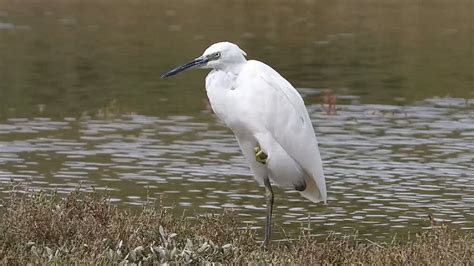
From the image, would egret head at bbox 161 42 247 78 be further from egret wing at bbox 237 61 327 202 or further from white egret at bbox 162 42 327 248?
egret wing at bbox 237 61 327 202

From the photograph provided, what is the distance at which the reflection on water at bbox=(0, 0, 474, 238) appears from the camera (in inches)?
478

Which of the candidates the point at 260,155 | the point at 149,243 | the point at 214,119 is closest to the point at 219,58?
the point at 260,155

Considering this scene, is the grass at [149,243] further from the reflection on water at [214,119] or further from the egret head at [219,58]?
the reflection on water at [214,119]

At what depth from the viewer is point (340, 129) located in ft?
52.3

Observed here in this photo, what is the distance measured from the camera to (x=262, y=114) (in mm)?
8883

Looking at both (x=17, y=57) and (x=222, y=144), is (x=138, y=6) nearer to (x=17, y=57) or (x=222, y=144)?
(x=17, y=57)

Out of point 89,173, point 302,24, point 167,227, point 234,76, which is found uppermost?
point 234,76

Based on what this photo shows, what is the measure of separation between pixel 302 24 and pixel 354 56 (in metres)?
5.85

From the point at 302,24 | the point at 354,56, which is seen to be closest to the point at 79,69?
the point at 354,56

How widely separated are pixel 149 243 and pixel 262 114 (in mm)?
1282

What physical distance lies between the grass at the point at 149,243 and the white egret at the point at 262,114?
1.75 ft

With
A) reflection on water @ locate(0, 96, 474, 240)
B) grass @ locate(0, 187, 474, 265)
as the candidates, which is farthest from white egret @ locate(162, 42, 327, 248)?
reflection on water @ locate(0, 96, 474, 240)

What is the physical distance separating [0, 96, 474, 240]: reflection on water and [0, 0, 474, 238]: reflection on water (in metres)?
0.02

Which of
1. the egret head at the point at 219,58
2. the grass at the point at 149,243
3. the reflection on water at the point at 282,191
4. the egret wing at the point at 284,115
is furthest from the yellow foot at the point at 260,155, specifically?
the reflection on water at the point at 282,191
